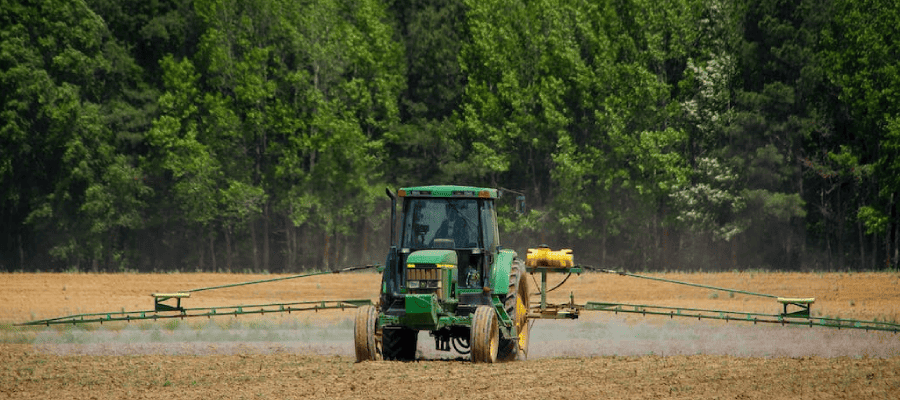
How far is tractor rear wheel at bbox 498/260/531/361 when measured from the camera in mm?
22438

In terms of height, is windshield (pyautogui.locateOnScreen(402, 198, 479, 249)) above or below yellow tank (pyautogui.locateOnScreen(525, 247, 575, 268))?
above

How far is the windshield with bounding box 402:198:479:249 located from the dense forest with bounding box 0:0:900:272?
37547 millimetres

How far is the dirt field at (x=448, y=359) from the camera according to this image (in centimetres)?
1873

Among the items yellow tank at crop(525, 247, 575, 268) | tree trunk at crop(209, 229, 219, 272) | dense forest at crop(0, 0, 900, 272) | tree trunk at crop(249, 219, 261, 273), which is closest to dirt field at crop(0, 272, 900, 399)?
yellow tank at crop(525, 247, 575, 268)

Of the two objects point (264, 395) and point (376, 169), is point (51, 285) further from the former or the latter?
point (264, 395)

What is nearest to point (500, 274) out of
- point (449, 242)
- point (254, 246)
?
point (449, 242)

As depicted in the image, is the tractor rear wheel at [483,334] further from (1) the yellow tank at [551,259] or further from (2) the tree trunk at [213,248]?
(2) the tree trunk at [213,248]

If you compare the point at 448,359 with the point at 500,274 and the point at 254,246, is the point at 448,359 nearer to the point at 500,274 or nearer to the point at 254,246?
the point at 500,274

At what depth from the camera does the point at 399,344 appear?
896 inches

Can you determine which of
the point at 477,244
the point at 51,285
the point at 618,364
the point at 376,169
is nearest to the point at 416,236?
the point at 477,244

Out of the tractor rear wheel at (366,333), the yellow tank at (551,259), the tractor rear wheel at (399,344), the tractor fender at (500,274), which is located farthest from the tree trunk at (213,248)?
the tractor rear wheel at (366,333)

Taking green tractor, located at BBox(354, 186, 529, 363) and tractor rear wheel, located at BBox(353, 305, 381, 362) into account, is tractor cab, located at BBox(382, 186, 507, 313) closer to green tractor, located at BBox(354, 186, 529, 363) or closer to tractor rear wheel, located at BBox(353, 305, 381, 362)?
green tractor, located at BBox(354, 186, 529, 363)

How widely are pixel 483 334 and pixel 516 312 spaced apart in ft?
5.97

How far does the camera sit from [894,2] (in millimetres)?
55844
